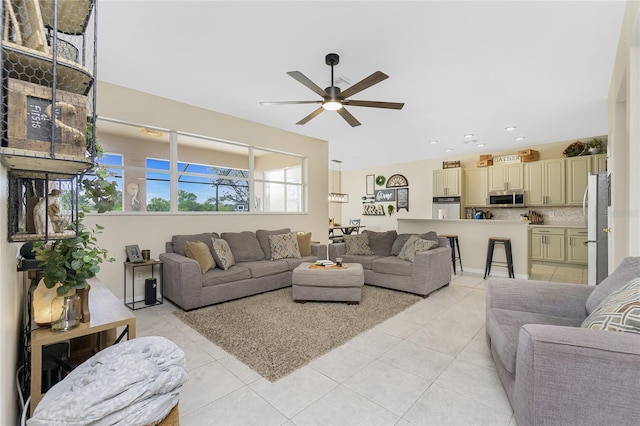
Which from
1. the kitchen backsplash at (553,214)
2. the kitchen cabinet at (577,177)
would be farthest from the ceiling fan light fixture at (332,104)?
the kitchen backsplash at (553,214)

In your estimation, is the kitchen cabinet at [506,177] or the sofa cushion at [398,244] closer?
the sofa cushion at [398,244]

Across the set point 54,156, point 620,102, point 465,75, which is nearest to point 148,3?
point 54,156

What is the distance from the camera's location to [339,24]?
8.07ft

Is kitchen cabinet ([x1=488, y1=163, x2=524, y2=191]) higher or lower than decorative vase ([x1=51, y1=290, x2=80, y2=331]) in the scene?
higher

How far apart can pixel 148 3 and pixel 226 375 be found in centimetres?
284

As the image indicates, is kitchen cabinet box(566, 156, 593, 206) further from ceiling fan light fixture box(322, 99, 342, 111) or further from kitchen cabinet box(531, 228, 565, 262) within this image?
ceiling fan light fixture box(322, 99, 342, 111)

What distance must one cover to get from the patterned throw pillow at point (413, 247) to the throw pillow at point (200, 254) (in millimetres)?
2722

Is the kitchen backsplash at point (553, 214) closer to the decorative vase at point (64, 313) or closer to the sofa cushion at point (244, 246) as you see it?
the sofa cushion at point (244, 246)

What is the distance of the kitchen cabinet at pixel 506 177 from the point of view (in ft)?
22.0

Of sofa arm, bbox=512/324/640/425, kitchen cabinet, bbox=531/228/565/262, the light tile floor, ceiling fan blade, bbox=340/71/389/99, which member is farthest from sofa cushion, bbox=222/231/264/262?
kitchen cabinet, bbox=531/228/565/262

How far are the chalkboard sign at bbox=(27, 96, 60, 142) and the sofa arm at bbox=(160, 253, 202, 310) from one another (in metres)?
2.63

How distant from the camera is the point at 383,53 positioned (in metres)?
2.90

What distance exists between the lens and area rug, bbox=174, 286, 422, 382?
231 cm

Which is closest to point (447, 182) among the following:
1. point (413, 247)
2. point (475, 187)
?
point (475, 187)
